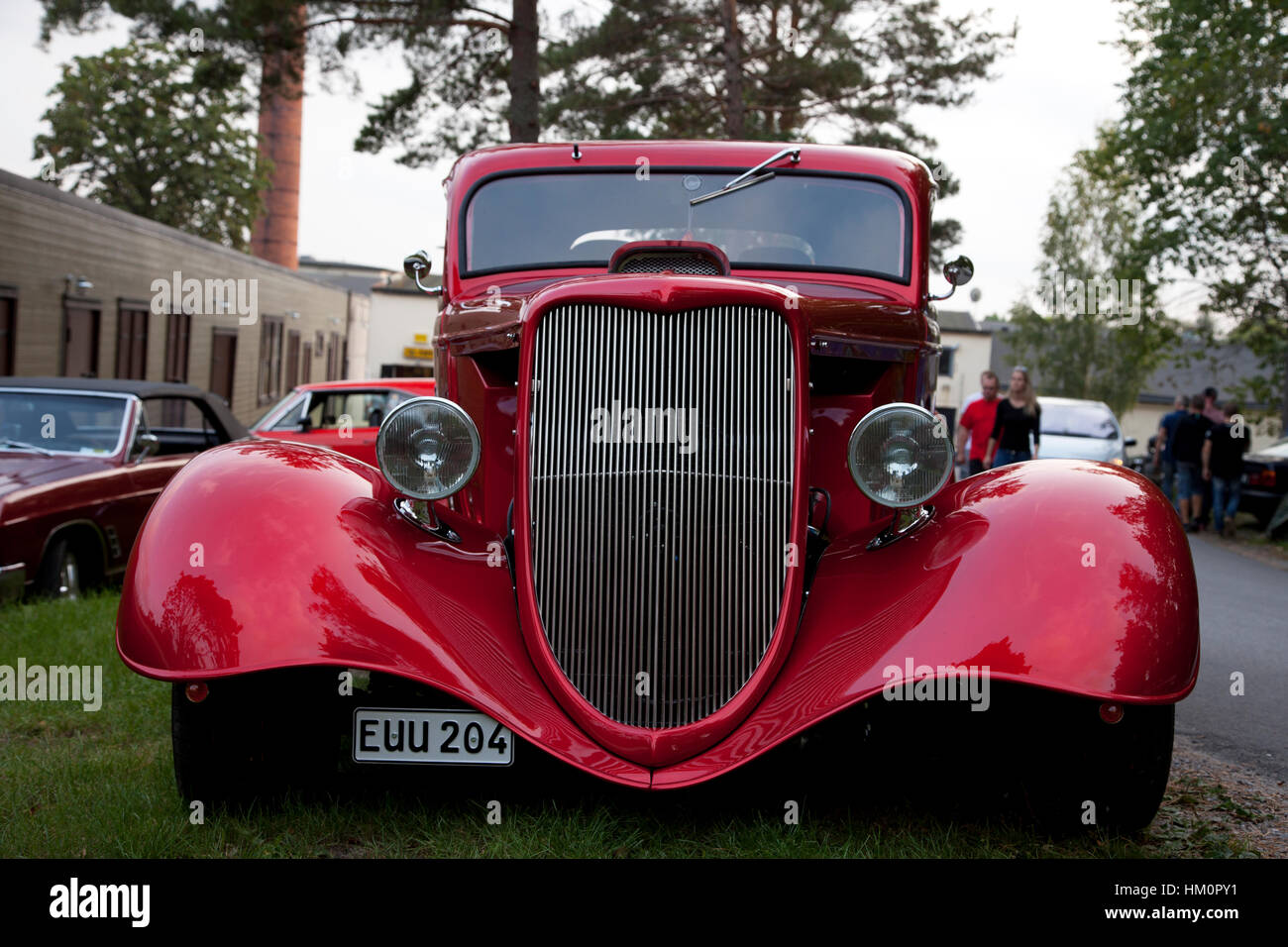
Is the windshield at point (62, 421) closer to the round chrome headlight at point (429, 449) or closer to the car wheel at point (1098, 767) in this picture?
the round chrome headlight at point (429, 449)

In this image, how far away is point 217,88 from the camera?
1548 centimetres

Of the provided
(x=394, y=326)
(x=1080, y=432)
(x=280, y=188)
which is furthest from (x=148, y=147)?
(x=1080, y=432)

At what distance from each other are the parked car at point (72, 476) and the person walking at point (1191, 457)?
12.6 m

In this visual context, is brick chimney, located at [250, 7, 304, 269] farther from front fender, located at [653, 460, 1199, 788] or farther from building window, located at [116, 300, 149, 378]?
front fender, located at [653, 460, 1199, 788]

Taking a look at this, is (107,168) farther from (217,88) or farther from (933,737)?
(933,737)

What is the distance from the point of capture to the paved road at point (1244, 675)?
511 centimetres

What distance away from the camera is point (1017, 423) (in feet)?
32.6

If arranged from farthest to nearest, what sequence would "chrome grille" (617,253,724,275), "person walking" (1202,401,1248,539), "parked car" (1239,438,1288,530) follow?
1. "parked car" (1239,438,1288,530)
2. "person walking" (1202,401,1248,539)
3. "chrome grille" (617,253,724,275)

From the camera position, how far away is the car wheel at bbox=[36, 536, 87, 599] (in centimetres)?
722

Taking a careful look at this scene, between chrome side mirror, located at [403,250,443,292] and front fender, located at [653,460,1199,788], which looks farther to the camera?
chrome side mirror, located at [403,250,443,292]

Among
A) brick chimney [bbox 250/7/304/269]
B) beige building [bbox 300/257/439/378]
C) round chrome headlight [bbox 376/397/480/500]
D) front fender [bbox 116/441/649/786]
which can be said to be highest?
brick chimney [bbox 250/7/304/269]

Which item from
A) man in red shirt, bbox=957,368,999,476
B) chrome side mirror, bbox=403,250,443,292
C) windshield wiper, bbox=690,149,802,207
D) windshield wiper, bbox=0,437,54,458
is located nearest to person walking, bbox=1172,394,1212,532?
man in red shirt, bbox=957,368,999,476

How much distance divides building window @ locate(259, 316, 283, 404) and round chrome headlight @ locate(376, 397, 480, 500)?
28500 mm
